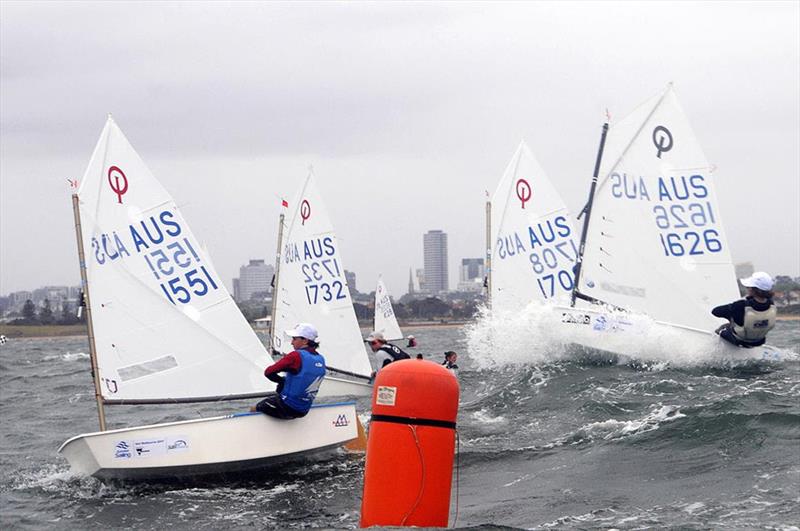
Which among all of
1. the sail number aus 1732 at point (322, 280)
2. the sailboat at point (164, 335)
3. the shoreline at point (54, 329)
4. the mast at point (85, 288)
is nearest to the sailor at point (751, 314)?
the sail number aus 1732 at point (322, 280)

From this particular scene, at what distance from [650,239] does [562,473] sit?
965 cm

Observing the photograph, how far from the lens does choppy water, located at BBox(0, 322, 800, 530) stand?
813 cm

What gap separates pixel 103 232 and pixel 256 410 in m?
2.55

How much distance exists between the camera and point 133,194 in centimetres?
1102

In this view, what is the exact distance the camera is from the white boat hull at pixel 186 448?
9.64 meters

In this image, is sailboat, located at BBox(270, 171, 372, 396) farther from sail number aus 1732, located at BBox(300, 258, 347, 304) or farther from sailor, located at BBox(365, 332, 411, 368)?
sailor, located at BBox(365, 332, 411, 368)

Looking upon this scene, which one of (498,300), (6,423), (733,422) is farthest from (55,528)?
(498,300)

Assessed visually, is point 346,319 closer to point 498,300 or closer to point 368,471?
point 498,300

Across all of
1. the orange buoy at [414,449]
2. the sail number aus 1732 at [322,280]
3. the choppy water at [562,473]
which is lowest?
the choppy water at [562,473]

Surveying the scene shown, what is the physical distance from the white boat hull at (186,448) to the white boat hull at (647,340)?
8979mm

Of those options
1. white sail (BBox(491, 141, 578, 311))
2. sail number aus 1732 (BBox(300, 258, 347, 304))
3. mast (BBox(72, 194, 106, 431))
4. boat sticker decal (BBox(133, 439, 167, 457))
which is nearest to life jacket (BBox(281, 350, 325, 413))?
boat sticker decal (BBox(133, 439, 167, 457))

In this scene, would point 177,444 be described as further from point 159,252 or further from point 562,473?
point 562,473

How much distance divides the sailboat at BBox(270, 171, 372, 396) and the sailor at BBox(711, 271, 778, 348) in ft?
20.4

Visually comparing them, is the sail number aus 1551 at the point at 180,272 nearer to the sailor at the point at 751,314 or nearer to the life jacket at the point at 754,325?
the sailor at the point at 751,314
